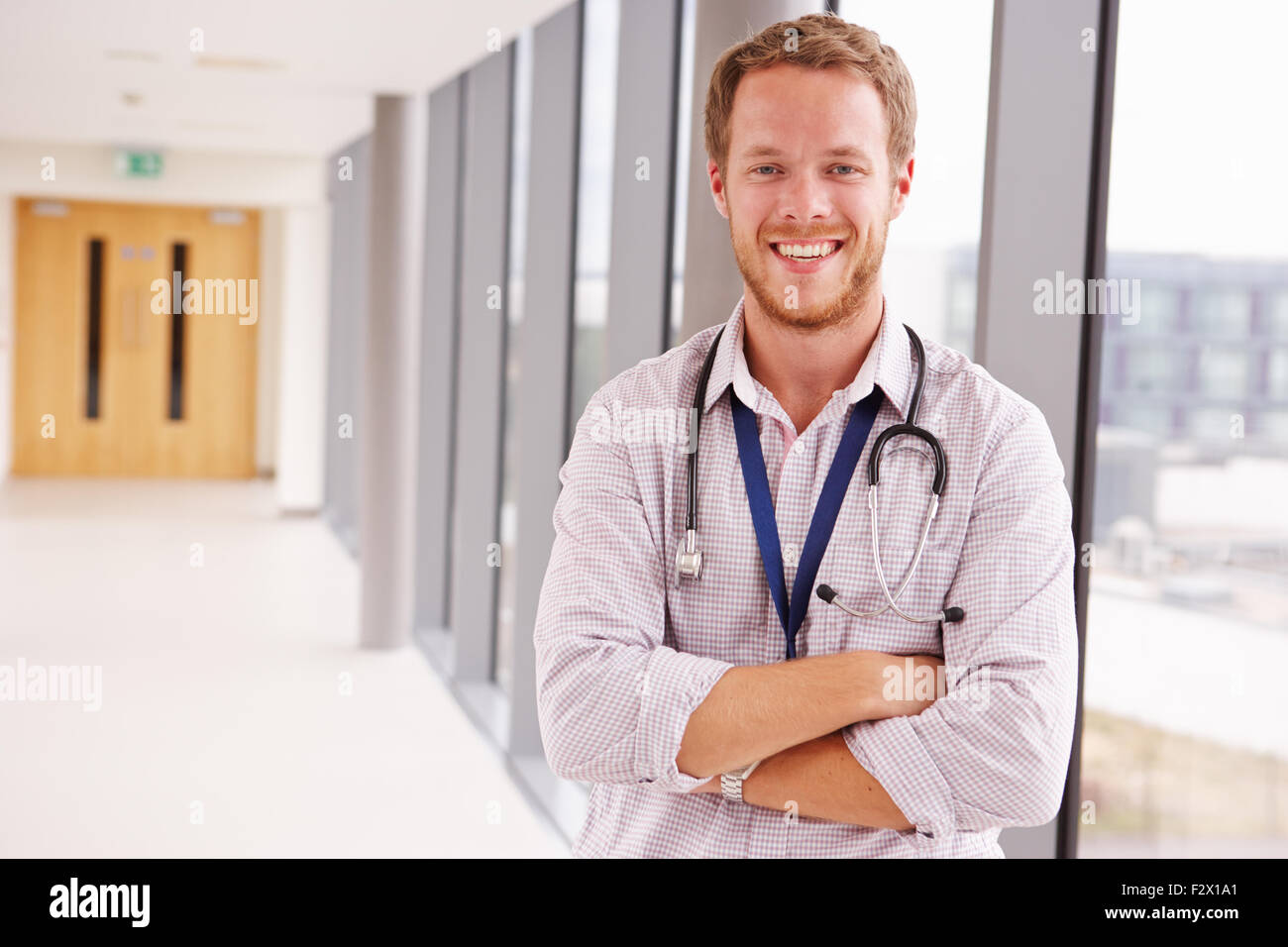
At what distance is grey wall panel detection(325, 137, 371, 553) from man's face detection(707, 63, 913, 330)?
901 centimetres

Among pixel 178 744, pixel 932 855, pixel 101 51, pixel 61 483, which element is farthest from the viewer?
pixel 61 483

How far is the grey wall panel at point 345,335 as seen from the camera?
10555 mm

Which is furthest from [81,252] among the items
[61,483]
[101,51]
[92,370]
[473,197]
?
[473,197]

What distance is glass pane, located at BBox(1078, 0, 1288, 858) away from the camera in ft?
6.67

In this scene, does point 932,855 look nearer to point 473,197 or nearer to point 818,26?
point 818,26

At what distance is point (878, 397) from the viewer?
165 centimetres

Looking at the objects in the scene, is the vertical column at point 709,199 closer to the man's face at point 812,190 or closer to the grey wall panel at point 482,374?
the man's face at point 812,190

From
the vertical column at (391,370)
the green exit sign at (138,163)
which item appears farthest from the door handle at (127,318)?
the vertical column at (391,370)

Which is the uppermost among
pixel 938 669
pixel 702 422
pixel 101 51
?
pixel 101 51

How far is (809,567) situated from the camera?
1.57 metres

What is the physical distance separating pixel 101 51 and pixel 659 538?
5413 mm

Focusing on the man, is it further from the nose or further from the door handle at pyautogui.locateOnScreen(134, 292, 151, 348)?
the door handle at pyautogui.locateOnScreen(134, 292, 151, 348)

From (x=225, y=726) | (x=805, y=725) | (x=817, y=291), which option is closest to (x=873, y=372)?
(x=817, y=291)

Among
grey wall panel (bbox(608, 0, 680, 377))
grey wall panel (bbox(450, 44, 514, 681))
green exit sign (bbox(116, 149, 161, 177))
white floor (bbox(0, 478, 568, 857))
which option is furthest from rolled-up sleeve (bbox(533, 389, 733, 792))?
green exit sign (bbox(116, 149, 161, 177))
